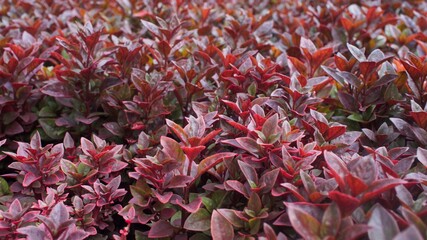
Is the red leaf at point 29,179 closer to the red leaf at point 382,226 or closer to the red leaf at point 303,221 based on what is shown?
the red leaf at point 303,221

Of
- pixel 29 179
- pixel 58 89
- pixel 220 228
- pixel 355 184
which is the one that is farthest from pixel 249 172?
pixel 58 89

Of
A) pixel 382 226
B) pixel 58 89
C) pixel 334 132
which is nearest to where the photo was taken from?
pixel 382 226

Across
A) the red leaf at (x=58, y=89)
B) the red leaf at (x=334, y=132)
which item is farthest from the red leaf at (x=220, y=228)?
the red leaf at (x=58, y=89)

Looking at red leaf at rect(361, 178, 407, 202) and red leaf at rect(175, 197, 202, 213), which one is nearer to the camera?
red leaf at rect(361, 178, 407, 202)

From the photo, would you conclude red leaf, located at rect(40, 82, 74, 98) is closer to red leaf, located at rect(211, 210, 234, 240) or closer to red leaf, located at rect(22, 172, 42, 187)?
red leaf, located at rect(22, 172, 42, 187)

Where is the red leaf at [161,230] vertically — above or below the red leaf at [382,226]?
below

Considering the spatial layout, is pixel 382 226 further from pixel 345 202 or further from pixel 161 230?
pixel 161 230

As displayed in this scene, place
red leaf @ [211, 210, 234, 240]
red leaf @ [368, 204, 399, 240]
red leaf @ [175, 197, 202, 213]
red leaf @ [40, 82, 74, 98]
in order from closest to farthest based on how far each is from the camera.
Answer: red leaf @ [368, 204, 399, 240] < red leaf @ [211, 210, 234, 240] < red leaf @ [175, 197, 202, 213] < red leaf @ [40, 82, 74, 98]

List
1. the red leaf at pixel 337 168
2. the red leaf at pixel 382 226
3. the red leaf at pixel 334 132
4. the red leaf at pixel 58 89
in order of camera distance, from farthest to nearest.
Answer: the red leaf at pixel 58 89 → the red leaf at pixel 334 132 → the red leaf at pixel 337 168 → the red leaf at pixel 382 226

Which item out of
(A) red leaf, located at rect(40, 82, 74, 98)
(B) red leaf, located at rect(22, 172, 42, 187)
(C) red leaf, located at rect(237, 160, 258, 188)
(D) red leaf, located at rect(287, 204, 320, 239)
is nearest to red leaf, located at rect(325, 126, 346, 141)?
(C) red leaf, located at rect(237, 160, 258, 188)

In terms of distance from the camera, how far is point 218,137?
6.93 ft

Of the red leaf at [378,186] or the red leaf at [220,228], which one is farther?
the red leaf at [220,228]

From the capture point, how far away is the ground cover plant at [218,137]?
1614mm

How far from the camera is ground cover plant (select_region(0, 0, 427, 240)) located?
1614 mm
